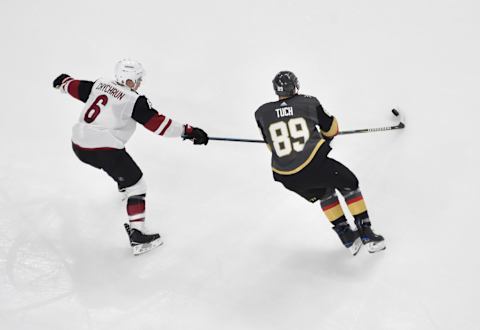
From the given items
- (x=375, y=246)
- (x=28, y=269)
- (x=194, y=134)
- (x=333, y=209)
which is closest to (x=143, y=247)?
(x=28, y=269)

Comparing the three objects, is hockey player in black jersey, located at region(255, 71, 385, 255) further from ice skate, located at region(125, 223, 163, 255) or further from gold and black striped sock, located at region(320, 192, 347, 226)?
ice skate, located at region(125, 223, 163, 255)

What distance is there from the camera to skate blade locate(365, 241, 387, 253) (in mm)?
3443

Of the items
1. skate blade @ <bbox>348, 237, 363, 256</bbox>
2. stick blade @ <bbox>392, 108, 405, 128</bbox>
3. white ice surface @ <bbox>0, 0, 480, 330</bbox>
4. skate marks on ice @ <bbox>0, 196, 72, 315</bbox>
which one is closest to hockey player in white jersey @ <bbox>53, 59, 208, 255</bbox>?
white ice surface @ <bbox>0, 0, 480, 330</bbox>

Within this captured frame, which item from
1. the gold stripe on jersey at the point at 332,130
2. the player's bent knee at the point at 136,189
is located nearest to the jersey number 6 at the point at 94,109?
the player's bent knee at the point at 136,189

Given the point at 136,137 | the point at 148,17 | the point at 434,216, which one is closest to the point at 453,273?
the point at 434,216

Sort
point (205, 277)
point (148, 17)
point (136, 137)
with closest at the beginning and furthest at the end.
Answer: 1. point (205, 277)
2. point (136, 137)
3. point (148, 17)

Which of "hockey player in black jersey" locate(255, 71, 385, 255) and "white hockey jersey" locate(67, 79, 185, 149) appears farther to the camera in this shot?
"white hockey jersey" locate(67, 79, 185, 149)

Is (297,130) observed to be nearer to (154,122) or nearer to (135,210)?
(154,122)

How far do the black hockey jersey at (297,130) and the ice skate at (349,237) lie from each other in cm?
47

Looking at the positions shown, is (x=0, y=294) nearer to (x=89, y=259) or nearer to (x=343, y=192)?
(x=89, y=259)

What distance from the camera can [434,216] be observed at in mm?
3613

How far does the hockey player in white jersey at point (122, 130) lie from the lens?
3770mm

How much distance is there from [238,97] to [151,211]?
163cm

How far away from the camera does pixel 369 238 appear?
11.3 ft
